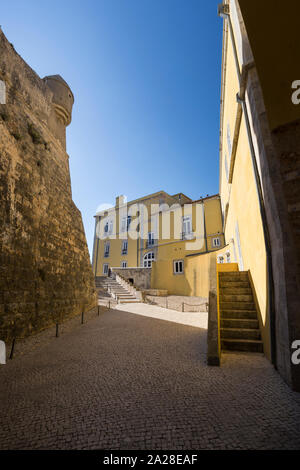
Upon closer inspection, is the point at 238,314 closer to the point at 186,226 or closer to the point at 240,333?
the point at 240,333

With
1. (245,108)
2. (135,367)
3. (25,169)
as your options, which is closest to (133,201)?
(25,169)

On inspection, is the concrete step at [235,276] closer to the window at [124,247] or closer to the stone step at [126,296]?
the stone step at [126,296]

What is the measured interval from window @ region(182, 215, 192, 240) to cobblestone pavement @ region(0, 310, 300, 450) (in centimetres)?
1587

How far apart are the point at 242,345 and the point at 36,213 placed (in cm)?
Result: 700

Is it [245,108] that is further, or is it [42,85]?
[42,85]

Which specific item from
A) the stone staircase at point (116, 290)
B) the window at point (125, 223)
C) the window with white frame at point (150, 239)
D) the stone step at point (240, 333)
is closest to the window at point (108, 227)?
the window at point (125, 223)

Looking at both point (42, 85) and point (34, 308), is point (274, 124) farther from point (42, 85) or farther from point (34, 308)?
point (42, 85)

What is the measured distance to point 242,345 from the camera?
13.9ft

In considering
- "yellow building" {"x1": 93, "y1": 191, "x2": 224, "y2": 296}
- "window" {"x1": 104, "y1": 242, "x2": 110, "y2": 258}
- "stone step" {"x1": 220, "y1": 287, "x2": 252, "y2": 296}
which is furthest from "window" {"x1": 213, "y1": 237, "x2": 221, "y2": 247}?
"window" {"x1": 104, "y1": 242, "x2": 110, "y2": 258}

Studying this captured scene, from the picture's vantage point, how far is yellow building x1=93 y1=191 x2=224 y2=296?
17.5m

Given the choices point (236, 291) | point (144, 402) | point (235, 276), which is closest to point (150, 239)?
point (235, 276)

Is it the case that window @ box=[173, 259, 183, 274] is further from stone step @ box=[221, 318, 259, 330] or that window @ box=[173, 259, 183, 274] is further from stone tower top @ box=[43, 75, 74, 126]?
stone tower top @ box=[43, 75, 74, 126]

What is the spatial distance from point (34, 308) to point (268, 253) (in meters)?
6.17
